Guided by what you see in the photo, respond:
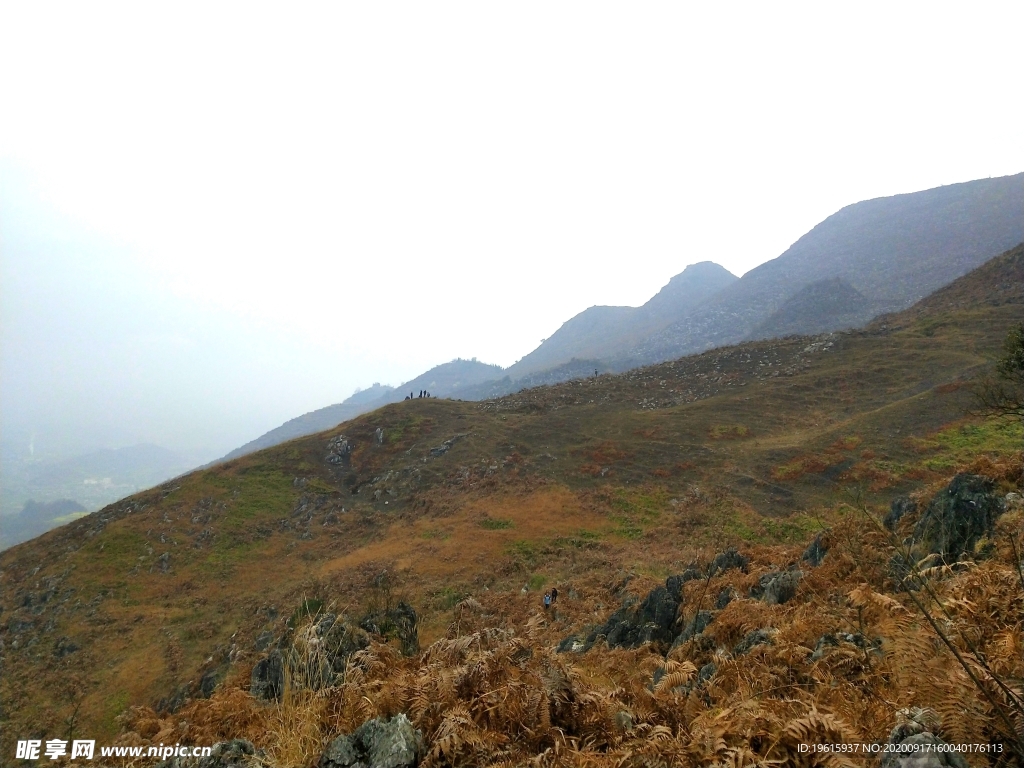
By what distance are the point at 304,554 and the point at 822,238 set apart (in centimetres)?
22774

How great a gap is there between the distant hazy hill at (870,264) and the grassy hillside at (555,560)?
58.6 metres

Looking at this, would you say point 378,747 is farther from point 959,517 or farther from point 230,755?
point 959,517

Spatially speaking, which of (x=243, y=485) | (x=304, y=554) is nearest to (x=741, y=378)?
(x=304, y=554)

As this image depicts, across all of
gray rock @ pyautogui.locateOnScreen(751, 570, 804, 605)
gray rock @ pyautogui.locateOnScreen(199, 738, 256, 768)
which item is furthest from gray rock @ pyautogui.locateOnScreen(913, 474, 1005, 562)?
gray rock @ pyautogui.locateOnScreen(199, 738, 256, 768)

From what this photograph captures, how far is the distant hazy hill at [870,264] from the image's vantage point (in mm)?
115375

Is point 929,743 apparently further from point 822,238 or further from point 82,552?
point 822,238

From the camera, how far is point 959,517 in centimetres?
1017

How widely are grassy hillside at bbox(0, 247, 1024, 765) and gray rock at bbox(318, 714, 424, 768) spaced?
0.62ft

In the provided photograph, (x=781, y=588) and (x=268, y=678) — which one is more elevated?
(x=268, y=678)

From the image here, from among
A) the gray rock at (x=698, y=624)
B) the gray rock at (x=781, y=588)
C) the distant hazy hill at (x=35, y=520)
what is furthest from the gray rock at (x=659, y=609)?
the distant hazy hill at (x=35, y=520)

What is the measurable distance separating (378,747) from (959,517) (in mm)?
12618

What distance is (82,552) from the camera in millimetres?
31375

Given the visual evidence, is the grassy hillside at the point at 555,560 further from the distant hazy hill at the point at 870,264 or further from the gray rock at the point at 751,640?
the distant hazy hill at the point at 870,264

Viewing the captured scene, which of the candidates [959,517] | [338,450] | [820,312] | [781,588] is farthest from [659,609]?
[820,312]
